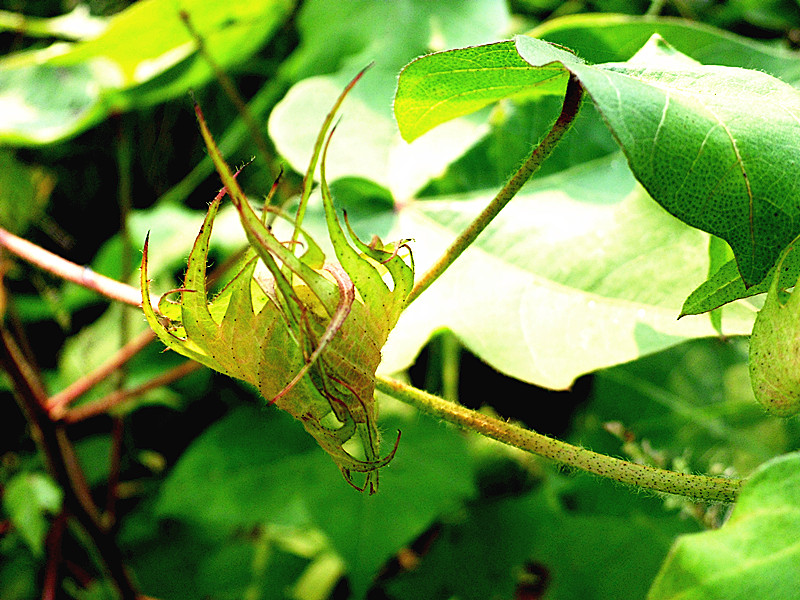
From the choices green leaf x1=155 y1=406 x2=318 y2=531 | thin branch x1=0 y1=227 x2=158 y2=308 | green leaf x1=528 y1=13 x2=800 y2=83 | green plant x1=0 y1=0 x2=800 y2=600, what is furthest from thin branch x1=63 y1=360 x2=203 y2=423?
green leaf x1=528 y1=13 x2=800 y2=83

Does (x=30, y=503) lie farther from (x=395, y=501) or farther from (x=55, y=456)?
(x=395, y=501)

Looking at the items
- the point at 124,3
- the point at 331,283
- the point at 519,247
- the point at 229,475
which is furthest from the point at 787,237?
the point at 124,3

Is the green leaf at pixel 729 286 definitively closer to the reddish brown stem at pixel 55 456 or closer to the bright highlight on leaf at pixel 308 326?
the bright highlight on leaf at pixel 308 326

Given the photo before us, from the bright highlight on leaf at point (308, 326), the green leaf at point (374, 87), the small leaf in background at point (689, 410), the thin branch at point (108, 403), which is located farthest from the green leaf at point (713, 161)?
the small leaf in background at point (689, 410)

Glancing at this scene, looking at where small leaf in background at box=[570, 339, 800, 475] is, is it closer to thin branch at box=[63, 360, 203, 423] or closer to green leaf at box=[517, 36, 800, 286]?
thin branch at box=[63, 360, 203, 423]

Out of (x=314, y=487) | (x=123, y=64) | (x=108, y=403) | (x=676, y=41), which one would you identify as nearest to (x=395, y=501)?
(x=314, y=487)

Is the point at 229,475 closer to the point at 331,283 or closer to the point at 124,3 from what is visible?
the point at 331,283
